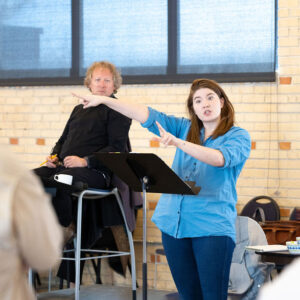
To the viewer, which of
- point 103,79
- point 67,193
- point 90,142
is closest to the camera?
point 67,193

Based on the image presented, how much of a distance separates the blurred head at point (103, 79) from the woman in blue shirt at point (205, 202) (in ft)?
4.86

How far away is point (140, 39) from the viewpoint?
5.38m

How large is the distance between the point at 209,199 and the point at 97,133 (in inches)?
64.4

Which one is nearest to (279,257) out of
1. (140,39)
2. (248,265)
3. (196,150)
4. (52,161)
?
(196,150)

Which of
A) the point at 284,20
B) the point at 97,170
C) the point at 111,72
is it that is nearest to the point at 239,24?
the point at 284,20

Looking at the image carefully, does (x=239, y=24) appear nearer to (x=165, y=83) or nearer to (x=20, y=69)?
(x=165, y=83)

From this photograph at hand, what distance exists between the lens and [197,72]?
521 cm

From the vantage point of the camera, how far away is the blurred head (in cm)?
444

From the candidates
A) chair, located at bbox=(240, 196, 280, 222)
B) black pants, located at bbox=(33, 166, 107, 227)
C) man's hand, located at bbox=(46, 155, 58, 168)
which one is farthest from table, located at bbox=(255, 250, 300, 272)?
man's hand, located at bbox=(46, 155, 58, 168)

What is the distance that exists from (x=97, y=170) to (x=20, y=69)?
79.7 inches

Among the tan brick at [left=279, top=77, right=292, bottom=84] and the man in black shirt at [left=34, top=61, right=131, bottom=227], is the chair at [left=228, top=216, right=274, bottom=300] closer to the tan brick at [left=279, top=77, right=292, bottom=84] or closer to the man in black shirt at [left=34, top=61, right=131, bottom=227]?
the man in black shirt at [left=34, top=61, right=131, bottom=227]

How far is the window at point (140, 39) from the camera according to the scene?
16.5ft

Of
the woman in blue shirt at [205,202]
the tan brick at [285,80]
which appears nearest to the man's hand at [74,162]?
the woman in blue shirt at [205,202]

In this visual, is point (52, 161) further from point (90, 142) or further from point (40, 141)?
point (40, 141)
